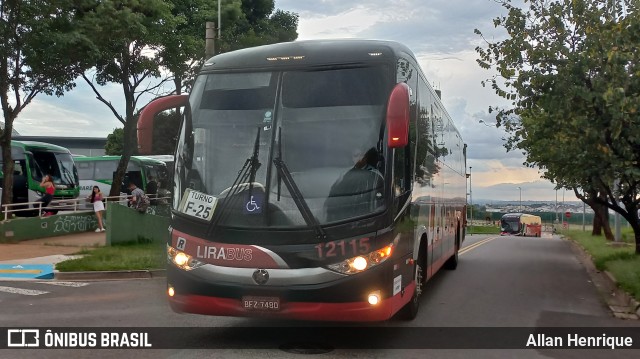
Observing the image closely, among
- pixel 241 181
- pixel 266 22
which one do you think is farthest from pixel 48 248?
pixel 266 22

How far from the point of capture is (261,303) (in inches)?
255

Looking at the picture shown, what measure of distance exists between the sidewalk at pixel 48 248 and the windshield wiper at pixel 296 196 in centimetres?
1033

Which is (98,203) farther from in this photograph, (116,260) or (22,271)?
(22,271)

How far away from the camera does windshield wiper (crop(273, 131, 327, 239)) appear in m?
6.44

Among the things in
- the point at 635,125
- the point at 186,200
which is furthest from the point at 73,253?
the point at 635,125

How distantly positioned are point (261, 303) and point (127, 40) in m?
21.0

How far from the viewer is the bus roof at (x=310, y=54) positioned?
7.12 meters

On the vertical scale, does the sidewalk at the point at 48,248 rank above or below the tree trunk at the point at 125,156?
below

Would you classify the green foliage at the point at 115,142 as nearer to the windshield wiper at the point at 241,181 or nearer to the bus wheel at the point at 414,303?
the bus wheel at the point at 414,303

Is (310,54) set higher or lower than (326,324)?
higher

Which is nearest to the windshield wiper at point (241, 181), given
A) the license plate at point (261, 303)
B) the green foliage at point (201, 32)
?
the license plate at point (261, 303)

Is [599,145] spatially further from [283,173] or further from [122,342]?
[122,342]

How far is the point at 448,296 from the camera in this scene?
11.5 m

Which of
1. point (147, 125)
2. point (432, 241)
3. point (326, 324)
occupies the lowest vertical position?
point (326, 324)
